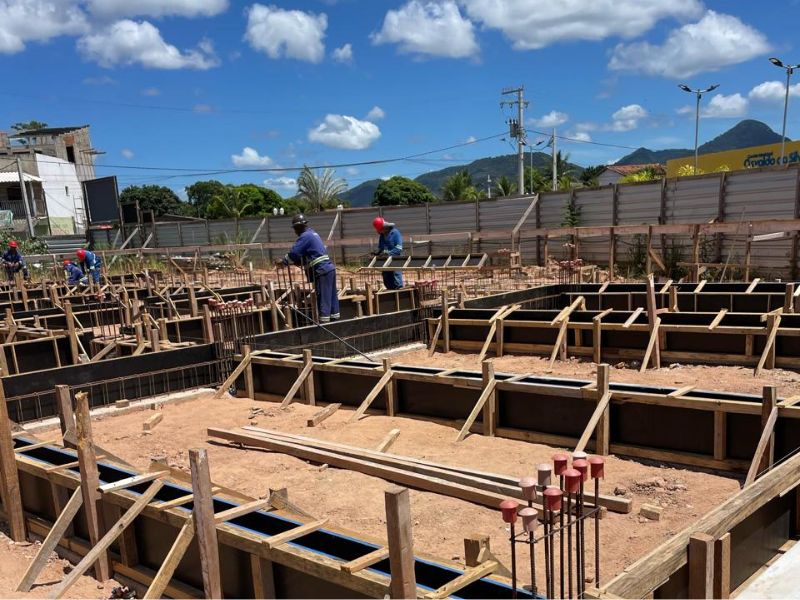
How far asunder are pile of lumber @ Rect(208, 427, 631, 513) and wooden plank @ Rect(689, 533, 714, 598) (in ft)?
5.43

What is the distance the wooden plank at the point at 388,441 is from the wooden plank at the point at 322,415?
95 cm

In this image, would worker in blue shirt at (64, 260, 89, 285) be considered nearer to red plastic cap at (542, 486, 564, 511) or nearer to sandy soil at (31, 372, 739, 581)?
sandy soil at (31, 372, 739, 581)

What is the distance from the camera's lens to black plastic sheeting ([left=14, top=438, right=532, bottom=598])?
2.85 meters

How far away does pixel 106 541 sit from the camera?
12.8 ft

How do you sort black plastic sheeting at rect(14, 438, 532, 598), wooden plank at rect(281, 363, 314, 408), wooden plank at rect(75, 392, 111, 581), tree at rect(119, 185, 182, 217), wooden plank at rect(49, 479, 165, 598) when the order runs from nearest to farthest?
black plastic sheeting at rect(14, 438, 532, 598), wooden plank at rect(49, 479, 165, 598), wooden plank at rect(75, 392, 111, 581), wooden plank at rect(281, 363, 314, 408), tree at rect(119, 185, 182, 217)

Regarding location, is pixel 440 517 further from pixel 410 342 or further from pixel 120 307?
pixel 120 307

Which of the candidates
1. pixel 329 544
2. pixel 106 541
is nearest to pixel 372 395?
pixel 106 541

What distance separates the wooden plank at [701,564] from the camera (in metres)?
2.74

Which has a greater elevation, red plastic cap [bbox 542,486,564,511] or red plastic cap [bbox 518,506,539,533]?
red plastic cap [bbox 542,486,564,511]

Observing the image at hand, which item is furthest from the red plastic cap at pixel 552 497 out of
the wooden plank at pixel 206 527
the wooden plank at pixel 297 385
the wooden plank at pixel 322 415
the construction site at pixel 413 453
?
the wooden plank at pixel 297 385

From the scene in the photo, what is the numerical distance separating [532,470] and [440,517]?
1.15 m

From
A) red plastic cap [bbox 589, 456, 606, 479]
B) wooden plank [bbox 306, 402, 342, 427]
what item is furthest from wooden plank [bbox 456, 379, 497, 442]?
red plastic cap [bbox 589, 456, 606, 479]

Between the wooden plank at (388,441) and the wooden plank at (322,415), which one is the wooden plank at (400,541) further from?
the wooden plank at (322,415)

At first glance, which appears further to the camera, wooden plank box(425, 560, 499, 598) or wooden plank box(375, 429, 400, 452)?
wooden plank box(375, 429, 400, 452)
